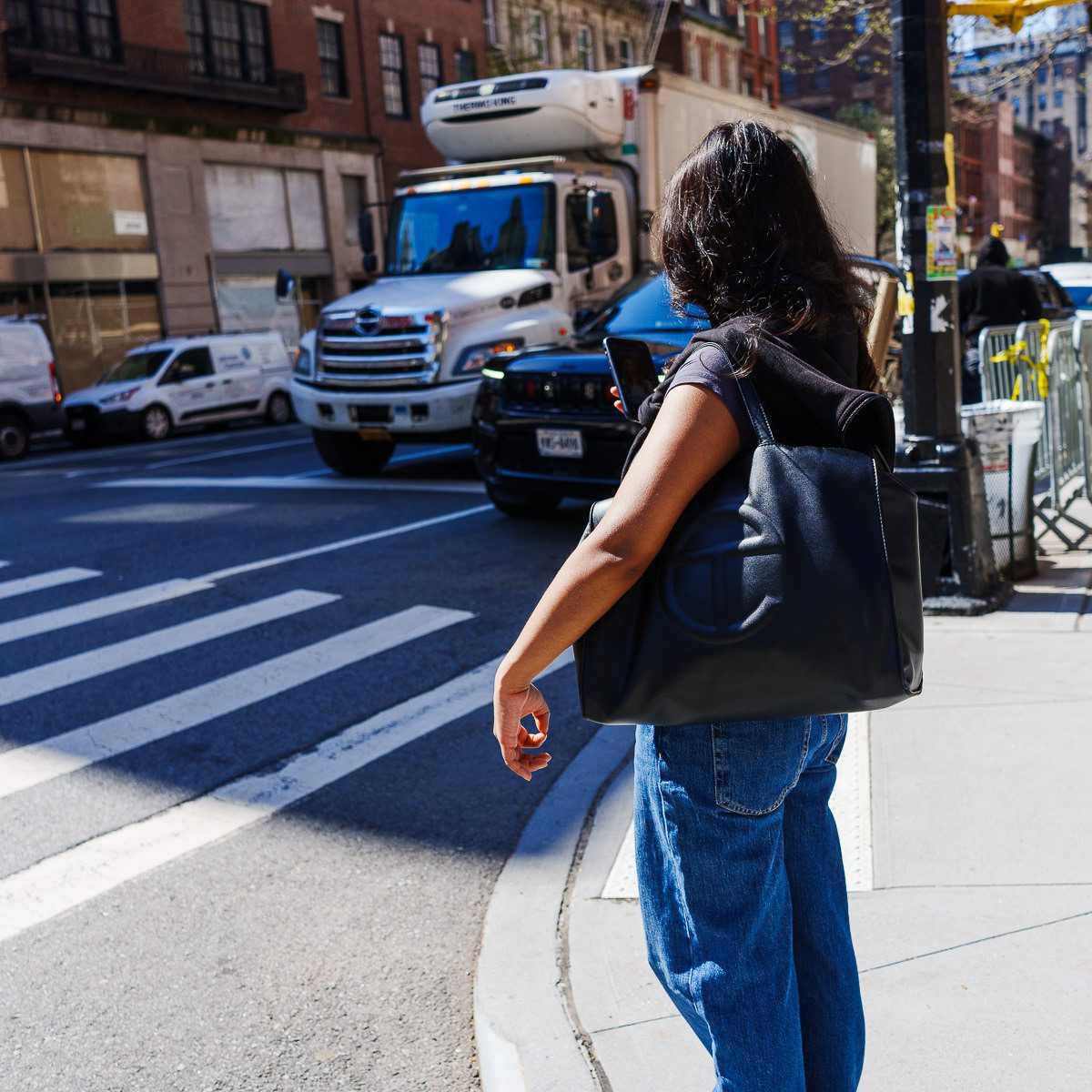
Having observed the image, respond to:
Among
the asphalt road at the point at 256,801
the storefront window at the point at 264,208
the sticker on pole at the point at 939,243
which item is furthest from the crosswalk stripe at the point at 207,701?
the storefront window at the point at 264,208

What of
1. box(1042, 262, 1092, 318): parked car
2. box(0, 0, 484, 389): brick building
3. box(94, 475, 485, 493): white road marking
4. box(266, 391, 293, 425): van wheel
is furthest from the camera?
box(0, 0, 484, 389): brick building

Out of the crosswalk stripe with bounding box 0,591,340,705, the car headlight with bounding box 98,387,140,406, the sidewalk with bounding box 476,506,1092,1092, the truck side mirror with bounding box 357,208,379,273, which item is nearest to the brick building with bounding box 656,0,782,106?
the car headlight with bounding box 98,387,140,406

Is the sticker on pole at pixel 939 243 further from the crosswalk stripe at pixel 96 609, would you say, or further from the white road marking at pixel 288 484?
the white road marking at pixel 288 484

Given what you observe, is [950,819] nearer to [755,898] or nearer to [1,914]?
[755,898]

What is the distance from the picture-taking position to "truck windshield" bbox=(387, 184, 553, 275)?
12086mm

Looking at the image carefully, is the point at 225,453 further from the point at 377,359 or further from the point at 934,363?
the point at 934,363

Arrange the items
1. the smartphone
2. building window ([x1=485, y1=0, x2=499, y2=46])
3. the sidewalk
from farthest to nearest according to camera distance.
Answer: building window ([x1=485, y1=0, x2=499, y2=46]), the sidewalk, the smartphone

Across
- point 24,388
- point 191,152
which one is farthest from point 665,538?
point 191,152

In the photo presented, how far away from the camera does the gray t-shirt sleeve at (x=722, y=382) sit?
184 centimetres

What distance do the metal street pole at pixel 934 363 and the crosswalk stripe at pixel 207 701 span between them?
2.52 meters

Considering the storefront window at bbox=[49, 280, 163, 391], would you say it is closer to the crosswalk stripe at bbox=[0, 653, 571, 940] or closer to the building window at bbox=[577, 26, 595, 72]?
the building window at bbox=[577, 26, 595, 72]

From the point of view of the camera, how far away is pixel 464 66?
37.2 meters

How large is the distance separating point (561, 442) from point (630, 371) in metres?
6.21

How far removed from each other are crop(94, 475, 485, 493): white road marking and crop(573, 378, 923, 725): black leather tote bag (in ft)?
31.7
